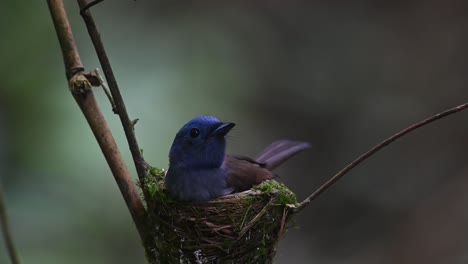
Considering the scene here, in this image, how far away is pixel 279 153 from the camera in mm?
5012

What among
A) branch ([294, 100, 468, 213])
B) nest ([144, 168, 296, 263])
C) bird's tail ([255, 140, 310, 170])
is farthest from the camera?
bird's tail ([255, 140, 310, 170])

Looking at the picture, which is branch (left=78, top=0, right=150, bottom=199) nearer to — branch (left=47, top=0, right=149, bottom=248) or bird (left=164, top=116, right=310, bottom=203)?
branch (left=47, top=0, right=149, bottom=248)

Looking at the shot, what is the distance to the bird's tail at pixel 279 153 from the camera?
496 centimetres

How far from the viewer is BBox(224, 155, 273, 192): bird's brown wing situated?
4.25 m

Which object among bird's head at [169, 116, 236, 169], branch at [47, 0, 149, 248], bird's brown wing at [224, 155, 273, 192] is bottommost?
bird's brown wing at [224, 155, 273, 192]

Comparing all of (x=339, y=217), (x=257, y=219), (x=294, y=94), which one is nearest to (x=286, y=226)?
(x=257, y=219)

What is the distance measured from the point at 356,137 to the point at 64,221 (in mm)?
5613

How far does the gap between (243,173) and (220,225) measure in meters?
0.72

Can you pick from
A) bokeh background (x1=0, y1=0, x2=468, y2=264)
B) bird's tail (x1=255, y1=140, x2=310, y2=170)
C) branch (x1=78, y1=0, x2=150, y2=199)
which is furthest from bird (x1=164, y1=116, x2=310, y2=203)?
branch (x1=78, y1=0, x2=150, y2=199)

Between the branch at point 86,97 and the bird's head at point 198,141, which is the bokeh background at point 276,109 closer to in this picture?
the bird's head at point 198,141

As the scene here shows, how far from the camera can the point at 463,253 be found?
7477 millimetres

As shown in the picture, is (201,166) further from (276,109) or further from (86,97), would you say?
(276,109)

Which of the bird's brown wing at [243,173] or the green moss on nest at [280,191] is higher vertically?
the bird's brown wing at [243,173]

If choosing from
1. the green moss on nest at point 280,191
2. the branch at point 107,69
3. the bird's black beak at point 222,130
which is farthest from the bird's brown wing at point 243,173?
the branch at point 107,69
